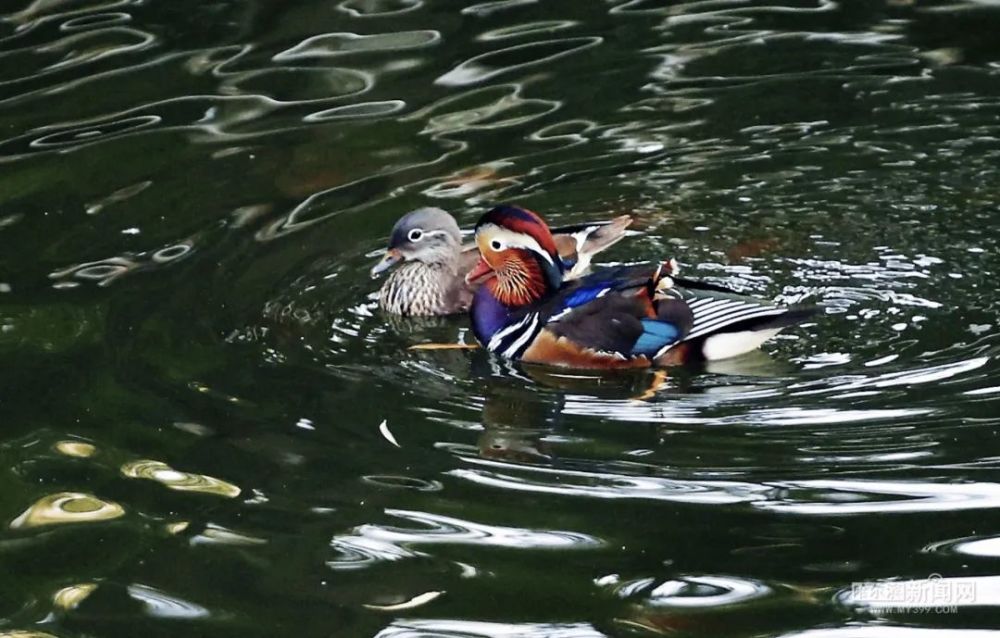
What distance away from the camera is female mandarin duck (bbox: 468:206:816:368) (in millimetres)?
7340

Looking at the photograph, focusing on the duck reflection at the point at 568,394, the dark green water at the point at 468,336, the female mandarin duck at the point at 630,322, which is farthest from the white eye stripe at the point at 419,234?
the duck reflection at the point at 568,394

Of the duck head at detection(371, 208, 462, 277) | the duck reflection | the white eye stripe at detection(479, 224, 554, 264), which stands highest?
the white eye stripe at detection(479, 224, 554, 264)

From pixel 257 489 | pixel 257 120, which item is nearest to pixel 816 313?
pixel 257 489

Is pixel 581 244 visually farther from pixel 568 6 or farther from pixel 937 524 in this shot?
pixel 568 6

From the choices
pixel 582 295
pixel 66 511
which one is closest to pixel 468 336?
pixel 582 295

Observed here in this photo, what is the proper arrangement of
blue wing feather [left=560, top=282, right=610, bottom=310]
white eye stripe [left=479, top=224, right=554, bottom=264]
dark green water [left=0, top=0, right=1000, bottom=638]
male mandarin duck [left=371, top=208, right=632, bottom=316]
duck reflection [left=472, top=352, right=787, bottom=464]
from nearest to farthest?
dark green water [left=0, top=0, right=1000, bottom=638] < duck reflection [left=472, top=352, right=787, bottom=464] < blue wing feather [left=560, top=282, right=610, bottom=310] < white eye stripe [left=479, top=224, right=554, bottom=264] < male mandarin duck [left=371, top=208, right=632, bottom=316]

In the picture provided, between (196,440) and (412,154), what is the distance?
3923 mm

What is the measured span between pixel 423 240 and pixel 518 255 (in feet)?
2.65

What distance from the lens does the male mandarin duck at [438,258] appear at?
8406 mm

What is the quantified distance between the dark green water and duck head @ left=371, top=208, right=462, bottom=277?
29cm

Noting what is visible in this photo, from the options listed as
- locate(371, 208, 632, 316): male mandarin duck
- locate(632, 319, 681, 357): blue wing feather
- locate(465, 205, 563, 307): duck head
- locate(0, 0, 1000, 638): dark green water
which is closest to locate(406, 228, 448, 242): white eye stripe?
locate(371, 208, 632, 316): male mandarin duck

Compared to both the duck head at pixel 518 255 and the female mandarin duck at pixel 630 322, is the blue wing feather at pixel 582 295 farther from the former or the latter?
the duck head at pixel 518 255

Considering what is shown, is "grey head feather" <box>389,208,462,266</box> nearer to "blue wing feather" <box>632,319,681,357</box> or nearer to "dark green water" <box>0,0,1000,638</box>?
"dark green water" <box>0,0,1000,638</box>

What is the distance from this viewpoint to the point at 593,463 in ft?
20.6
